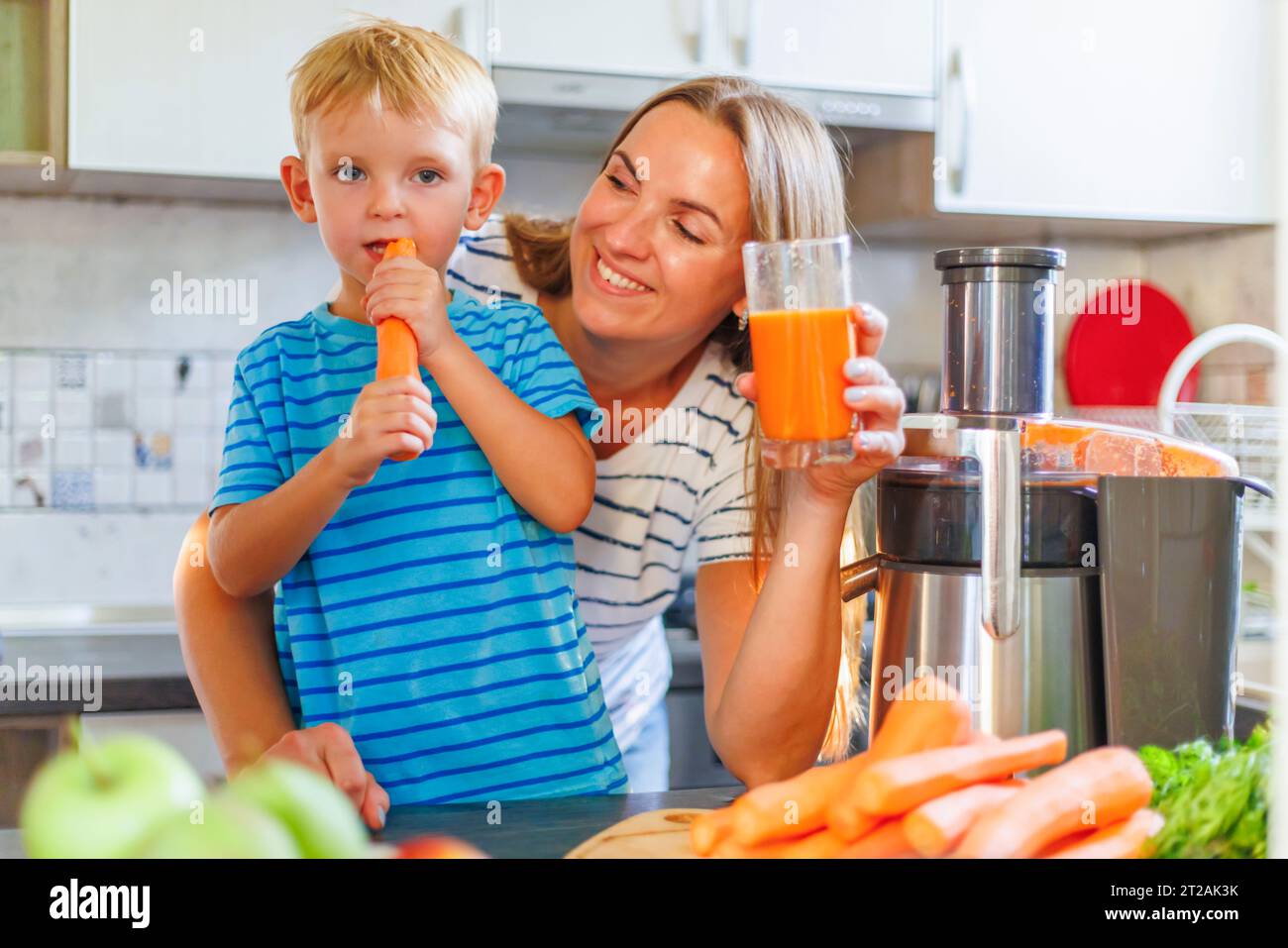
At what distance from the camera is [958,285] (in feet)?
3.03

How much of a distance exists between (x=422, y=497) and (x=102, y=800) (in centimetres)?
58

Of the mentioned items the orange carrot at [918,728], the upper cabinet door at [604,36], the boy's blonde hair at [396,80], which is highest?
the upper cabinet door at [604,36]

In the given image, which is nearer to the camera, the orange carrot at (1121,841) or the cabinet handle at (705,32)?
the orange carrot at (1121,841)

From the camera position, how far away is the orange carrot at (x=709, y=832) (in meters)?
0.73

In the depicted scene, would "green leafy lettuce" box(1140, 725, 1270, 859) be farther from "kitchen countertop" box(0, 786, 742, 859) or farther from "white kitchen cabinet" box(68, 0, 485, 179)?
"white kitchen cabinet" box(68, 0, 485, 179)

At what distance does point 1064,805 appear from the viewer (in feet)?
2.27

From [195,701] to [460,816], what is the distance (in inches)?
→ 42.0

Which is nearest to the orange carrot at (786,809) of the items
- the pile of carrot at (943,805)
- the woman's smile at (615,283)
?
the pile of carrot at (943,805)

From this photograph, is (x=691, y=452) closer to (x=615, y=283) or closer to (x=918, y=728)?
(x=615, y=283)

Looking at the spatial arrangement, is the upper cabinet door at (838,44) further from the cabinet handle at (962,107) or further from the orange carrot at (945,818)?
the orange carrot at (945,818)

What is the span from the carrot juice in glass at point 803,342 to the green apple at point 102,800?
46cm

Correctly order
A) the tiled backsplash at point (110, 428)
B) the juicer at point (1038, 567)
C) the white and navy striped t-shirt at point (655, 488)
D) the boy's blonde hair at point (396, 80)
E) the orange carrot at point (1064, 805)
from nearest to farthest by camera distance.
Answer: the orange carrot at point (1064, 805), the juicer at point (1038, 567), the boy's blonde hair at point (396, 80), the white and navy striped t-shirt at point (655, 488), the tiled backsplash at point (110, 428)

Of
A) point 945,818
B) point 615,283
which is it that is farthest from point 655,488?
point 945,818
